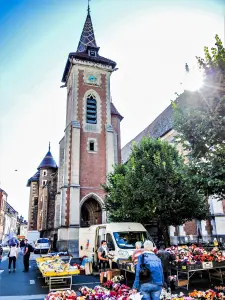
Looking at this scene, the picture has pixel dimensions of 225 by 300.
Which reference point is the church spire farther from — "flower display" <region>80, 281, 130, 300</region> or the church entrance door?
"flower display" <region>80, 281, 130, 300</region>

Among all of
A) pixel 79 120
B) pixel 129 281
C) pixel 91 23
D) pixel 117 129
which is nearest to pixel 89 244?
pixel 129 281

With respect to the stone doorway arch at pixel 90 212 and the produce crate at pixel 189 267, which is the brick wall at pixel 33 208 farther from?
the produce crate at pixel 189 267

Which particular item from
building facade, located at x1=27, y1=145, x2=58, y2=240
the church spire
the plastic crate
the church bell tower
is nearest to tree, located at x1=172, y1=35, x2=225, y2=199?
the plastic crate

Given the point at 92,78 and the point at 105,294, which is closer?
the point at 105,294

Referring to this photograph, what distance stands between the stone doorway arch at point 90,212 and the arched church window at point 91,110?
781 centimetres

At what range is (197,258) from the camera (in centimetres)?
876

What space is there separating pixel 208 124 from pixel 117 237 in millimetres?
6306

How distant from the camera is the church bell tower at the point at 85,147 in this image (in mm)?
21531

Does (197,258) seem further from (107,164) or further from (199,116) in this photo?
(107,164)

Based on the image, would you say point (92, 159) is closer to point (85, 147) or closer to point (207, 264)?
point (85, 147)

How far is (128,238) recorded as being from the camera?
1170cm

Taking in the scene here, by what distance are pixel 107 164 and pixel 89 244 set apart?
10917 millimetres

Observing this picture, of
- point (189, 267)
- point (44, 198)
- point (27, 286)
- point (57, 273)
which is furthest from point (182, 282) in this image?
point (44, 198)


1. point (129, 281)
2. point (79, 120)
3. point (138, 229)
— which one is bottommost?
point (129, 281)
